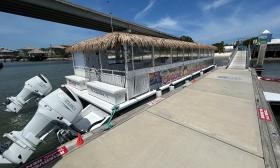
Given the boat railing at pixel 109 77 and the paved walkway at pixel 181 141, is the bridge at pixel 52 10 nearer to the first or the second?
the boat railing at pixel 109 77

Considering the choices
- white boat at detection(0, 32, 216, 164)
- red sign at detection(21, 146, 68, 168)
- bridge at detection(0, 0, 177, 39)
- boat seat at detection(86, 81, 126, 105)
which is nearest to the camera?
red sign at detection(21, 146, 68, 168)

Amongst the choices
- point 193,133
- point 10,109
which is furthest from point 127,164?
point 10,109

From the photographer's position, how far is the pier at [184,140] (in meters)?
3.07

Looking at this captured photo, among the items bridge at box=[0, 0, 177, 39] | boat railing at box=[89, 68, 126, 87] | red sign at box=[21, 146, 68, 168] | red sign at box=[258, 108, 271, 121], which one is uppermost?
bridge at box=[0, 0, 177, 39]

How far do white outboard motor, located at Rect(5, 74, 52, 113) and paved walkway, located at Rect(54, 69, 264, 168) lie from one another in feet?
15.7

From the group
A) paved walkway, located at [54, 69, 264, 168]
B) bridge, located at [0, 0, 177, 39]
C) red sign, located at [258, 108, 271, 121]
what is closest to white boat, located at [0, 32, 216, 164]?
paved walkway, located at [54, 69, 264, 168]

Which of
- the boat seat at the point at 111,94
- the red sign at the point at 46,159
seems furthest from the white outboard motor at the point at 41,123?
the boat seat at the point at 111,94

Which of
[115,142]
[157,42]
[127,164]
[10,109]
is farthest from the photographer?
[157,42]

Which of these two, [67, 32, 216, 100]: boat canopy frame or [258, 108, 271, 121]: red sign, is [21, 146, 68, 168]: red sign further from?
[258, 108, 271, 121]: red sign

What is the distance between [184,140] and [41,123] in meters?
3.73

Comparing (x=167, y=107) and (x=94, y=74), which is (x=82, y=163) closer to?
(x=167, y=107)

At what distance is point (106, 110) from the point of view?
5898 mm

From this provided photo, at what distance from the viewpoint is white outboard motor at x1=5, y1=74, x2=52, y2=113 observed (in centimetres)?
648

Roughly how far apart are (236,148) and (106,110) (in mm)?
4539
